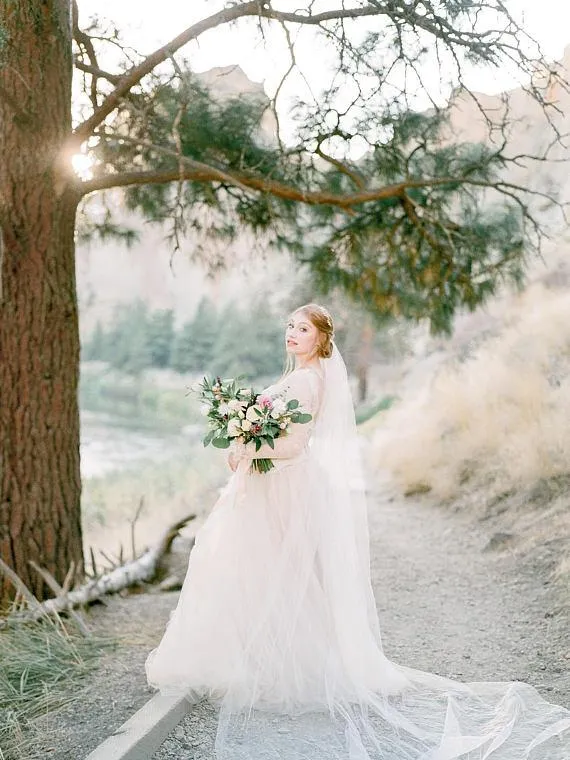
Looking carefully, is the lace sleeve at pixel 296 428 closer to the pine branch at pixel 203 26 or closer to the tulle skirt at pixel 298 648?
the tulle skirt at pixel 298 648

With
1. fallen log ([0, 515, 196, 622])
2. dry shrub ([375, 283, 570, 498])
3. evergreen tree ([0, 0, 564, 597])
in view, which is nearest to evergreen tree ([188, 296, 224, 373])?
dry shrub ([375, 283, 570, 498])

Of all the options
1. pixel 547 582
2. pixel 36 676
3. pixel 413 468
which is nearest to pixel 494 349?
pixel 413 468

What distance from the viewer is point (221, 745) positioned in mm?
3533

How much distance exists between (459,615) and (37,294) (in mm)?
3767

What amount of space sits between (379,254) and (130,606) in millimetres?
3666

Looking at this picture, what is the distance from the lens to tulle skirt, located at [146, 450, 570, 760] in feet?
12.1

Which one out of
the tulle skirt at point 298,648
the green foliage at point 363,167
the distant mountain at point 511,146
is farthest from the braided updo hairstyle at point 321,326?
the green foliage at point 363,167

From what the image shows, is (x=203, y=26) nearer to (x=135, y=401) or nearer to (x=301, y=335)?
(x=301, y=335)

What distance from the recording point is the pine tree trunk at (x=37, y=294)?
5.36 meters

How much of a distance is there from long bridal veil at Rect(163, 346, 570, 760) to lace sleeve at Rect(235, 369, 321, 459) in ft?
0.34

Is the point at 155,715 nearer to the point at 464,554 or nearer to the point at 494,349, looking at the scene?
the point at 464,554

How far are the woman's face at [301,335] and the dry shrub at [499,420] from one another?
4298 millimetres

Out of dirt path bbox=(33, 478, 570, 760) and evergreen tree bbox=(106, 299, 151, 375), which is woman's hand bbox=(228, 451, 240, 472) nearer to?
dirt path bbox=(33, 478, 570, 760)

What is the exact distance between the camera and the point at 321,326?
4297 mm
